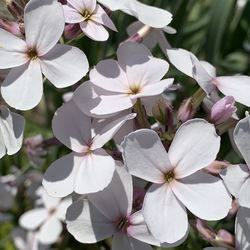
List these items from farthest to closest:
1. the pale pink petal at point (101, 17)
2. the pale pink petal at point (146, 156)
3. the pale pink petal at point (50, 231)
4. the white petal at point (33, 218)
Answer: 1. the white petal at point (33, 218)
2. the pale pink petal at point (50, 231)
3. the pale pink petal at point (101, 17)
4. the pale pink petal at point (146, 156)

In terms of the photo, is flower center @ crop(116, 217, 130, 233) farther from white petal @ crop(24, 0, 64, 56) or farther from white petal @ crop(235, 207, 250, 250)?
white petal @ crop(24, 0, 64, 56)

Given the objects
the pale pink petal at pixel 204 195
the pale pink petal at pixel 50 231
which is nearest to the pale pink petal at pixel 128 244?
the pale pink petal at pixel 204 195

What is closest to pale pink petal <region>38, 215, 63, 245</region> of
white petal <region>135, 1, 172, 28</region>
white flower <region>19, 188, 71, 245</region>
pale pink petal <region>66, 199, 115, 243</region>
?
white flower <region>19, 188, 71, 245</region>

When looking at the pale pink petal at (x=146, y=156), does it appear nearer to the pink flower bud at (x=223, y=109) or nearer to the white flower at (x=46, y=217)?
the pink flower bud at (x=223, y=109)

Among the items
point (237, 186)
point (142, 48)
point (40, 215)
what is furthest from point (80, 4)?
point (40, 215)

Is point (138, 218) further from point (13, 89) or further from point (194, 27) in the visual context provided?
point (194, 27)

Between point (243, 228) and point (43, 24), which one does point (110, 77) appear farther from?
point (243, 228)

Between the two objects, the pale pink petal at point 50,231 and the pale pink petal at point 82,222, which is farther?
the pale pink petal at point 50,231
